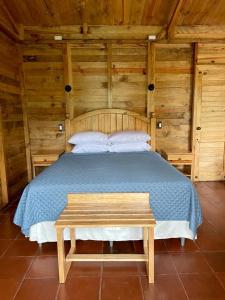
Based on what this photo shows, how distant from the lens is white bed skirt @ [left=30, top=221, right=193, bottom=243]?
7.14ft

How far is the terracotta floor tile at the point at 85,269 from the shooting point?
187cm

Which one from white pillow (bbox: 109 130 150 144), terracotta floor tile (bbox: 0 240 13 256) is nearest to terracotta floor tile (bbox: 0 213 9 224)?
terracotta floor tile (bbox: 0 240 13 256)

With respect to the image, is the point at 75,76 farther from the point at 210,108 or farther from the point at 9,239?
the point at 9,239

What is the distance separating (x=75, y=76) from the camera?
4027mm

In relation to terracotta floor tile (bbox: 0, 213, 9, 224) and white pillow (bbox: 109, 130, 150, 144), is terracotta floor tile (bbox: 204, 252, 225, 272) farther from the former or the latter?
terracotta floor tile (bbox: 0, 213, 9, 224)

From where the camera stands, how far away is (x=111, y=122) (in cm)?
399

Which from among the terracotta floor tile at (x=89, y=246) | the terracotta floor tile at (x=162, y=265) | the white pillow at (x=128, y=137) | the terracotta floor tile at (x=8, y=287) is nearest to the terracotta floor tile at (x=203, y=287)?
the terracotta floor tile at (x=162, y=265)

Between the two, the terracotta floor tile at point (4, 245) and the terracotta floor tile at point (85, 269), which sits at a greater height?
the terracotta floor tile at point (85, 269)

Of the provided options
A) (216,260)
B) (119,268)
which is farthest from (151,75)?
(119,268)

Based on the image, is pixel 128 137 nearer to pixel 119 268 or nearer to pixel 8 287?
pixel 119 268

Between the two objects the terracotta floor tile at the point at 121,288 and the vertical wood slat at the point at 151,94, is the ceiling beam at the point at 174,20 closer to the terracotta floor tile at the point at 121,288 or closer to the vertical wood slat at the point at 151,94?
the vertical wood slat at the point at 151,94

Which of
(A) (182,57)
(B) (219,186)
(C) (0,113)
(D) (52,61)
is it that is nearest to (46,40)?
(D) (52,61)

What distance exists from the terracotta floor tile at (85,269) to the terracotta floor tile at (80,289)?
0.18 feet

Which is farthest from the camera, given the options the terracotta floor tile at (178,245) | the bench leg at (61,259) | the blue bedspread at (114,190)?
the terracotta floor tile at (178,245)
